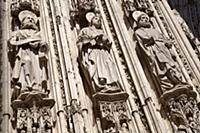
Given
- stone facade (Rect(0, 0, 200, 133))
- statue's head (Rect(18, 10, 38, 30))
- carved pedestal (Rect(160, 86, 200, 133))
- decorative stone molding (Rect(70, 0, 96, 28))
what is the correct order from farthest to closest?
decorative stone molding (Rect(70, 0, 96, 28)), statue's head (Rect(18, 10, 38, 30)), stone facade (Rect(0, 0, 200, 133)), carved pedestal (Rect(160, 86, 200, 133))

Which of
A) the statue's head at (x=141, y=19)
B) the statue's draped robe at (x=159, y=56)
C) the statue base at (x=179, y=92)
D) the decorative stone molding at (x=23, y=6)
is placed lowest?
the statue base at (x=179, y=92)

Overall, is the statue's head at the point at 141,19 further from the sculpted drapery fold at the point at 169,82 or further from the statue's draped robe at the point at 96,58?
the statue's draped robe at the point at 96,58

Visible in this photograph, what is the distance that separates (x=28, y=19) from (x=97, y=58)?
4.23ft

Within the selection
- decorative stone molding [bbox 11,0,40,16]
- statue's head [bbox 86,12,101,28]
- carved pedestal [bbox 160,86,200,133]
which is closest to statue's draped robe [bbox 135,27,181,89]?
carved pedestal [bbox 160,86,200,133]

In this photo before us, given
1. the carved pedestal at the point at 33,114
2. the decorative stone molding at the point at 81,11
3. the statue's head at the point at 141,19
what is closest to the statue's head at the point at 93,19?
the decorative stone molding at the point at 81,11

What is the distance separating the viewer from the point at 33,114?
4457 mm

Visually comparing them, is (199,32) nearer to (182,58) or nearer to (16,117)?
(182,58)

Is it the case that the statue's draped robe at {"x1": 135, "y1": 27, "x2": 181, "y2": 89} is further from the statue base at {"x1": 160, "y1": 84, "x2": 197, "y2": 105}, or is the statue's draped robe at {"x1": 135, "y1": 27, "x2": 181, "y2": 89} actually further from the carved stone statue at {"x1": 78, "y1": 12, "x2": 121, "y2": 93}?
the carved stone statue at {"x1": 78, "y1": 12, "x2": 121, "y2": 93}

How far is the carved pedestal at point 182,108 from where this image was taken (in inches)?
170

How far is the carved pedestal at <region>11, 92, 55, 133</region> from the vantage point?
4324 millimetres

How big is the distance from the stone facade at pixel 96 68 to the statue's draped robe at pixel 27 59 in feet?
0.04

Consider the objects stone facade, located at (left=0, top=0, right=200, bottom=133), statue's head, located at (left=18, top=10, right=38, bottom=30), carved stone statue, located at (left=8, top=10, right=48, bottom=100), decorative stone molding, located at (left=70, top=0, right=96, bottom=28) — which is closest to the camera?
stone facade, located at (left=0, top=0, right=200, bottom=133)

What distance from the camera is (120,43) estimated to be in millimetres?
5668

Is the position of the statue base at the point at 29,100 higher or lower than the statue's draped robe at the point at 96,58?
lower
